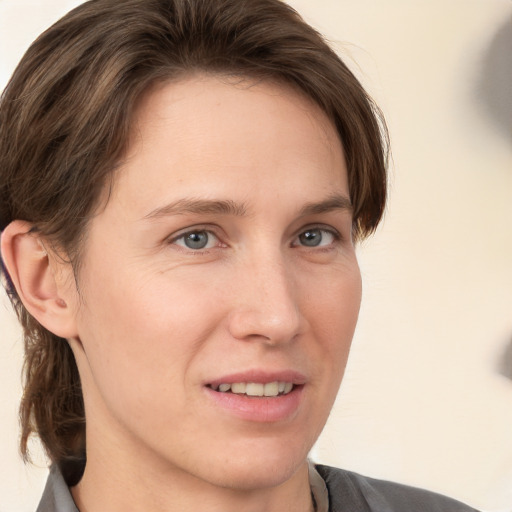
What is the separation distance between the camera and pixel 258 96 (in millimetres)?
1683

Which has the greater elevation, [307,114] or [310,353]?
[307,114]

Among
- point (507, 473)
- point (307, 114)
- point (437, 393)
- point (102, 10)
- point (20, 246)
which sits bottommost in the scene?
point (507, 473)

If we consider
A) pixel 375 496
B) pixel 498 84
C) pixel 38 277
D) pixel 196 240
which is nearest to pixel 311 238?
pixel 196 240

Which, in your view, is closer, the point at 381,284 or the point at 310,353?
the point at 310,353

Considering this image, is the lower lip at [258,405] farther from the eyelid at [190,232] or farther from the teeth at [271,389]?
the eyelid at [190,232]

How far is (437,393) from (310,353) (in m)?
1.14

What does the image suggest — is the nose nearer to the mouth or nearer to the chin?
the mouth

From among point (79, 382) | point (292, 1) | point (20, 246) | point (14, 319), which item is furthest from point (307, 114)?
point (14, 319)

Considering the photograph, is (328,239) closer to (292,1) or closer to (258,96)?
(258,96)

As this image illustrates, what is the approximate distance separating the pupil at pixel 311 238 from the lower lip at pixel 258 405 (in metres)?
0.25

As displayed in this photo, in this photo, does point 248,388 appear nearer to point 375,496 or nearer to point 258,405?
point 258,405

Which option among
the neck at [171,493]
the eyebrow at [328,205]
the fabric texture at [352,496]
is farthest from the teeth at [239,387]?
the fabric texture at [352,496]

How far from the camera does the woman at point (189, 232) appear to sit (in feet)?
5.30

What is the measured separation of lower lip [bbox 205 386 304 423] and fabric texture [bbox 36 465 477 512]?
1.23 ft
